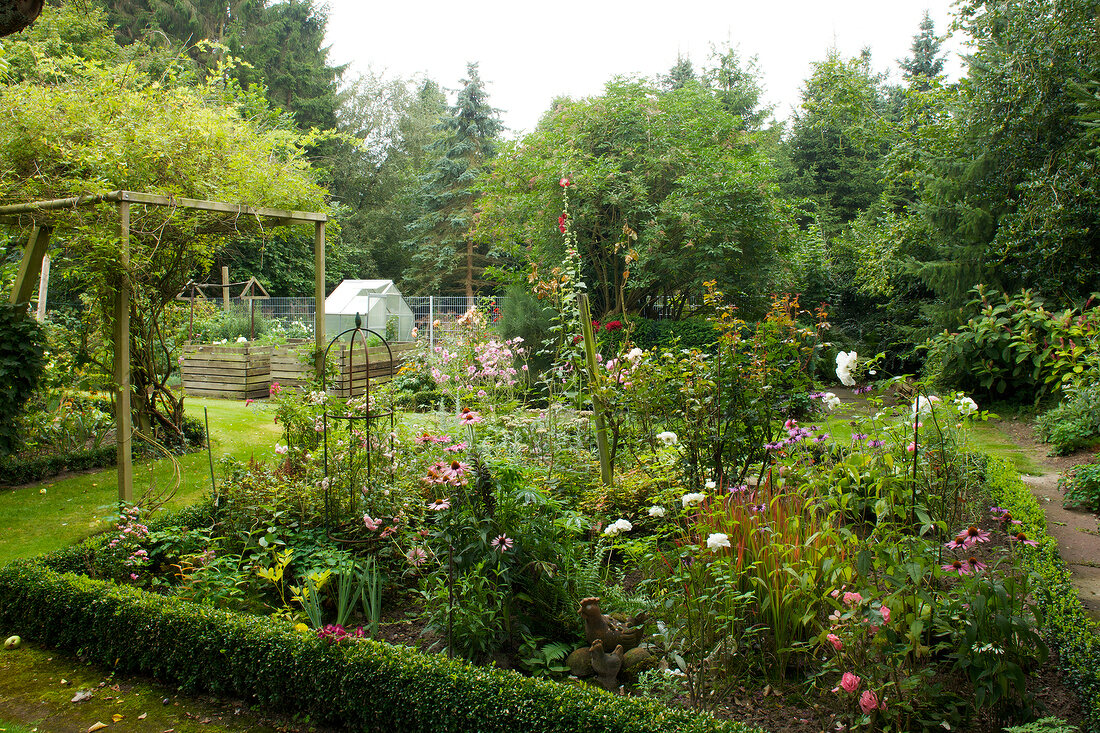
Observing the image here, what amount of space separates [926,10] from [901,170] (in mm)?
15784

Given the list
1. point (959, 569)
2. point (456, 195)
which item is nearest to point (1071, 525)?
point (959, 569)

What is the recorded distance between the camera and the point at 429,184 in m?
22.9

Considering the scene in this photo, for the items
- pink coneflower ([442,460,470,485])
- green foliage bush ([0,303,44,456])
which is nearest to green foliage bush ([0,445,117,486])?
green foliage bush ([0,303,44,456])

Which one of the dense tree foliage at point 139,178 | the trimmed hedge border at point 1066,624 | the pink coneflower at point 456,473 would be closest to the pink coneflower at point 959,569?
the trimmed hedge border at point 1066,624

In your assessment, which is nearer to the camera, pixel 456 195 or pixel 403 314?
pixel 403 314

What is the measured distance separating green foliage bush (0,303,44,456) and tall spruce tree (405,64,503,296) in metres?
17.5

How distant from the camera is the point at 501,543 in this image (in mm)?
2703

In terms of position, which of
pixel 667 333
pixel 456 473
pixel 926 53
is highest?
pixel 926 53

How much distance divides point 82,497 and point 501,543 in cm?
419

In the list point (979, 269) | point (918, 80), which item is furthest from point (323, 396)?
point (918, 80)

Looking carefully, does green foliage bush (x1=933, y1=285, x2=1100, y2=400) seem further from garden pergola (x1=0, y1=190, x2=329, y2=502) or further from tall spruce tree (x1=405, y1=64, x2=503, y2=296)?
tall spruce tree (x1=405, y1=64, x2=503, y2=296)

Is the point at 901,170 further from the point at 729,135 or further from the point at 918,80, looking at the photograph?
the point at 729,135

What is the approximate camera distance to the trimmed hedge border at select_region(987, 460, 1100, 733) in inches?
85.7

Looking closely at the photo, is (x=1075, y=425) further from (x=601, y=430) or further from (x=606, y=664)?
(x=606, y=664)
